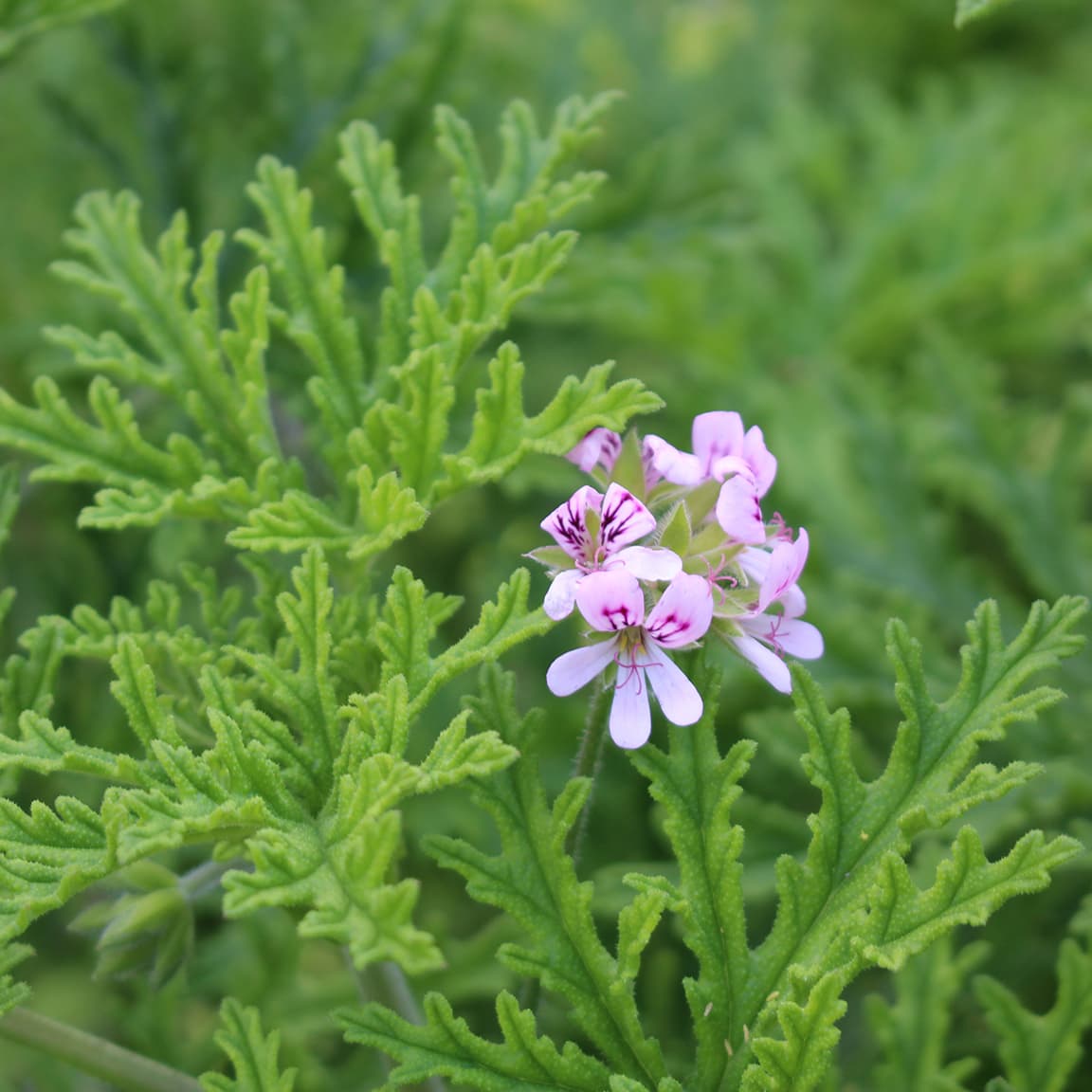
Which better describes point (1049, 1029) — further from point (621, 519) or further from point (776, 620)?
point (621, 519)

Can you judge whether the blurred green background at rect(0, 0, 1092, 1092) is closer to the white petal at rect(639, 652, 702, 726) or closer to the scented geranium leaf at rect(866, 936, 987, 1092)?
the scented geranium leaf at rect(866, 936, 987, 1092)

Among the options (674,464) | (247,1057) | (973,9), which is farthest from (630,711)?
(973,9)

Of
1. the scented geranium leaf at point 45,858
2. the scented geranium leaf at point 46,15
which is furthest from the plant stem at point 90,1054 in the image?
the scented geranium leaf at point 46,15

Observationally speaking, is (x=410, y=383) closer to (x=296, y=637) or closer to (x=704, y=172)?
(x=296, y=637)

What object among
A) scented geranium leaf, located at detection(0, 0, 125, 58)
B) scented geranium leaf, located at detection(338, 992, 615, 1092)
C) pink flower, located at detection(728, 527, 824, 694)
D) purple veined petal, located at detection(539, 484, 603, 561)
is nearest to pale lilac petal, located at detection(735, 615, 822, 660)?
pink flower, located at detection(728, 527, 824, 694)

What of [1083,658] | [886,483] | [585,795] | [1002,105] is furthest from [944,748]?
[1002,105]
